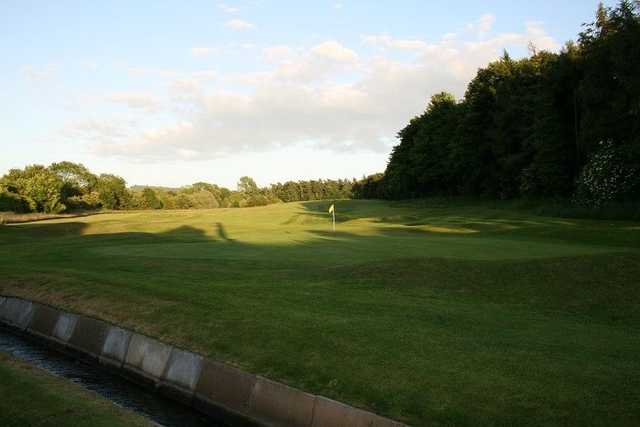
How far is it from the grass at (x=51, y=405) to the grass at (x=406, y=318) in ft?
6.81

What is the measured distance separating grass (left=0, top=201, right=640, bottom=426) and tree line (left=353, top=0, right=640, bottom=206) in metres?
26.9

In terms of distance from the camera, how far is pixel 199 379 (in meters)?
9.09

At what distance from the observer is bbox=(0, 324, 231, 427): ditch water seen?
28.6 ft

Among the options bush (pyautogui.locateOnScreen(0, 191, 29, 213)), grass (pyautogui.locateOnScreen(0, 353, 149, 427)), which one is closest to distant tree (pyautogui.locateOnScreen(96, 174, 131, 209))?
bush (pyautogui.locateOnScreen(0, 191, 29, 213))

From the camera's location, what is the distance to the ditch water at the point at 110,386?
28.6 feet

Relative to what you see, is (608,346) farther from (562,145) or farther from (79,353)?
(562,145)

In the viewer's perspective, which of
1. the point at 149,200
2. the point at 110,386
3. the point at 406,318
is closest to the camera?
the point at 110,386

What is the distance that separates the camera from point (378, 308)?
11.8 meters

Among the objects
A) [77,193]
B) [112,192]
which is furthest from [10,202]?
[112,192]

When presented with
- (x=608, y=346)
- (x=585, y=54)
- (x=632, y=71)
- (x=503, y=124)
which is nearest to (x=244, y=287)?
(x=608, y=346)

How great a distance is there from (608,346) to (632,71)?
38008 millimetres

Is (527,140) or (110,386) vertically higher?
(527,140)

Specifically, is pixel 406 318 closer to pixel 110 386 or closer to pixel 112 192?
pixel 110 386

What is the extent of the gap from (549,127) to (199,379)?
175 ft
